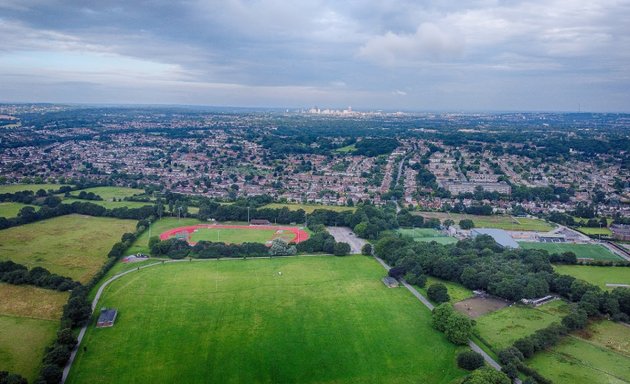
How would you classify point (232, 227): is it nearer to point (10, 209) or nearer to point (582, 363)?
point (10, 209)

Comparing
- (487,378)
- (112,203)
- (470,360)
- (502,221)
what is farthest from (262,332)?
(112,203)

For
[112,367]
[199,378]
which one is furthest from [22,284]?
[199,378]

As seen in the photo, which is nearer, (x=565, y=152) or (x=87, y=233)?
(x=87, y=233)

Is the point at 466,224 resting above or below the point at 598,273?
above

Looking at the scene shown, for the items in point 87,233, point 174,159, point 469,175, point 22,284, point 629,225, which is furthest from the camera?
point 174,159

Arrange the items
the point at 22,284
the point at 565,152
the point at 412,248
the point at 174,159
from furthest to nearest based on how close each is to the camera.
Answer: the point at 565,152
the point at 174,159
the point at 412,248
the point at 22,284

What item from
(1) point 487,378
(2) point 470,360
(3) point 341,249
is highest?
(1) point 487,378

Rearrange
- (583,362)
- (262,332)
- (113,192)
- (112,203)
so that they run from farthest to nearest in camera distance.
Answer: (113,192) → (112,203) → (262,332) → (583,362)

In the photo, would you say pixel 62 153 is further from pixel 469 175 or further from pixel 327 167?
pixel 469 175
